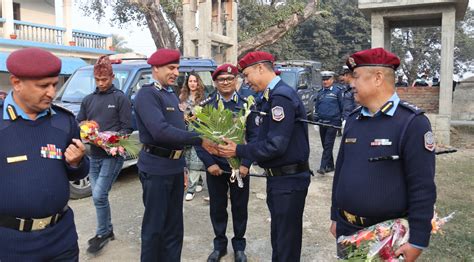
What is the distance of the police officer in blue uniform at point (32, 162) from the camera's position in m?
2.07

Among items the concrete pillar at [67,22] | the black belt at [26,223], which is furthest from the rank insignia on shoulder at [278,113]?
the concrete pillar at [67,22]

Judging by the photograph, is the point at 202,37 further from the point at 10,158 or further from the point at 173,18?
the point at 10,158

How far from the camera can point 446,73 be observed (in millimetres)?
10547

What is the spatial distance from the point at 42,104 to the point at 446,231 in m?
4.41

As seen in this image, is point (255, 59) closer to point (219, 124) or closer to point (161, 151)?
point (219, 124)

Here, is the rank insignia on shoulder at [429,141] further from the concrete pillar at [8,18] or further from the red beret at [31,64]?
the concrete pillar at [8,18]

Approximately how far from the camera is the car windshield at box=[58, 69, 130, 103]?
21.8 ft

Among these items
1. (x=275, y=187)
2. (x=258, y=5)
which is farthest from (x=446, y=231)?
(x=258, y=5)

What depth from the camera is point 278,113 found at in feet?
9.63

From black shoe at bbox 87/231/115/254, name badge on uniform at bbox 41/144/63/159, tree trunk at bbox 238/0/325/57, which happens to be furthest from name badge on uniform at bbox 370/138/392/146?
tree trunk at bbox 238/0/325/57

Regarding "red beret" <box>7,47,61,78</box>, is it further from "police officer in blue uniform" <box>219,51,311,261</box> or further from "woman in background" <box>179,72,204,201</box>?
"woman in background" <box>179,72,204,201</box>

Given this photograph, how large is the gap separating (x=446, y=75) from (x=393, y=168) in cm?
965

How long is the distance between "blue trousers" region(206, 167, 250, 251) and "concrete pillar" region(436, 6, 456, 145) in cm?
818

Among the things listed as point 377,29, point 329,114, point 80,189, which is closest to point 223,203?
point 80,189
